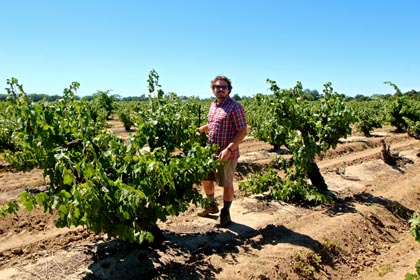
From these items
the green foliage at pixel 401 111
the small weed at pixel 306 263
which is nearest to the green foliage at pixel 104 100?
the green foliage at pixel 401 111

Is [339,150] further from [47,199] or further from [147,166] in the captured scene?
[47,199]

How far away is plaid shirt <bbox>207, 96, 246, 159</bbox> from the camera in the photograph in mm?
5539

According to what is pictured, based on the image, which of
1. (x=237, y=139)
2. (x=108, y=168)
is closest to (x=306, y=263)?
(x=237, y=139)

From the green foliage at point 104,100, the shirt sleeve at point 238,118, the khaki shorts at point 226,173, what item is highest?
the green foliage at point 104,100

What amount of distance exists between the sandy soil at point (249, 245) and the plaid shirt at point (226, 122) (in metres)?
1.42

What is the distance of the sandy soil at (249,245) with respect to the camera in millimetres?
4742

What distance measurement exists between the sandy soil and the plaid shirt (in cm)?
142

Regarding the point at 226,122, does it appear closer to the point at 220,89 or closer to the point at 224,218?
the point at 220,89

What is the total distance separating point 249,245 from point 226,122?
6.18ft

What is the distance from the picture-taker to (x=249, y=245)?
219 inches

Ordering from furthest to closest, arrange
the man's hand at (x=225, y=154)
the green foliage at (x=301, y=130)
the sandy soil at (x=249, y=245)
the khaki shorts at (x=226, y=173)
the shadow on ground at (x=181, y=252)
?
the green foliage at (x=301, y=130) < the khaki shorts at (x=226, y=173) < the man's hand at (x=225, y=154) < the sandy soil at (x=249, y=245) < the shadow on ground at (x=181, y=252)

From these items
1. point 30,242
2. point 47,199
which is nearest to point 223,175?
point 47,199

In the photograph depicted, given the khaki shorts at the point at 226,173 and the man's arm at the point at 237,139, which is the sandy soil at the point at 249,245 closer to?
the khaki shorts at the point at 226,173

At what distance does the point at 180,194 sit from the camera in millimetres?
4855
